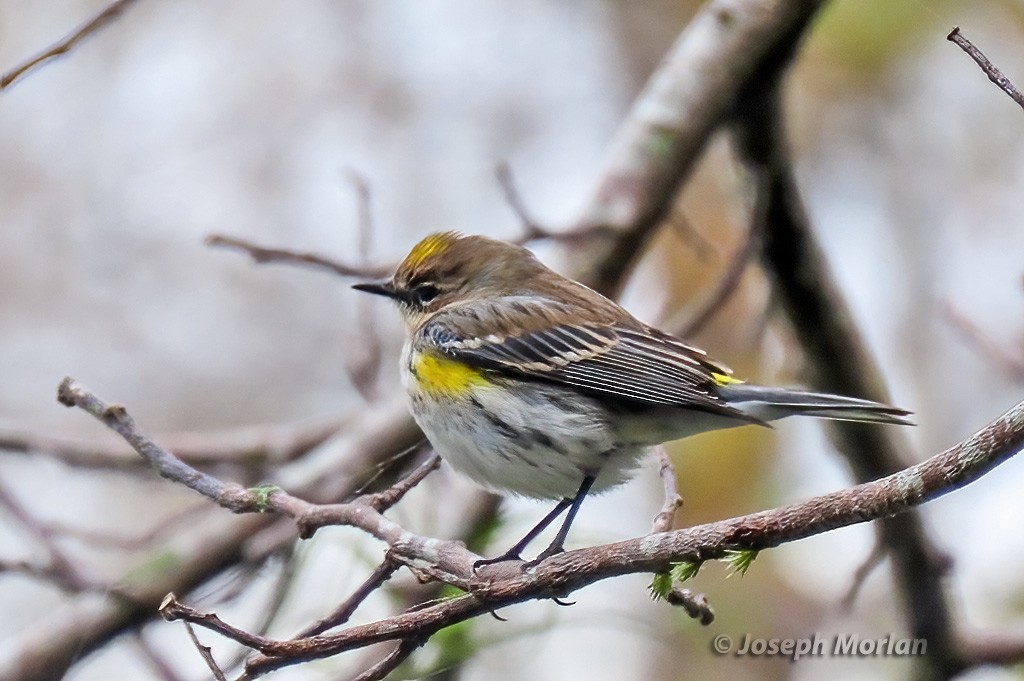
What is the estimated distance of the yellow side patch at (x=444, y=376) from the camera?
352cm

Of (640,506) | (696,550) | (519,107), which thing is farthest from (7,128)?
(696,550)

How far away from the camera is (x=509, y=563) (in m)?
2.74

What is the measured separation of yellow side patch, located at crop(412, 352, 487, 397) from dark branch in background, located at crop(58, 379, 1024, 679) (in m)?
0.64

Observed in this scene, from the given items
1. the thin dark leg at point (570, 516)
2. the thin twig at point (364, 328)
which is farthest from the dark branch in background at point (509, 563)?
the thin twig at point (364, 328)

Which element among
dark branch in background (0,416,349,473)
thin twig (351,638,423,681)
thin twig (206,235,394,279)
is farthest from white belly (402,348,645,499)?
dark branch in background (0,416,349,473)

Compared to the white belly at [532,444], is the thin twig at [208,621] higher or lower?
lower

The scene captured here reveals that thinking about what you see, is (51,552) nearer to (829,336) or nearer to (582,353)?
(582,353)

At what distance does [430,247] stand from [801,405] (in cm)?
174

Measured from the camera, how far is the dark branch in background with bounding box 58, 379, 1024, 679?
1789mm

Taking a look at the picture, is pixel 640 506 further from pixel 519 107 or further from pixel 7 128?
pixel 7 128

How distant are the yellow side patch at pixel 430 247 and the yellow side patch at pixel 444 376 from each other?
2.08ft

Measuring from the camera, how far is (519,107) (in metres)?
9.55

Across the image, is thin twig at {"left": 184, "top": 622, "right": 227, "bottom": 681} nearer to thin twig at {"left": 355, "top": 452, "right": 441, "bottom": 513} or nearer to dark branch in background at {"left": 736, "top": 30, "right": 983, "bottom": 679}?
thin twig at {"left": 355, "top": 452, "right": 441, "bottom": 513}

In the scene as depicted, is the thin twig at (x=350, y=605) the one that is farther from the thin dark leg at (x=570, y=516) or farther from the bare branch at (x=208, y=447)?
the bare branch at (x=208, y=447)
